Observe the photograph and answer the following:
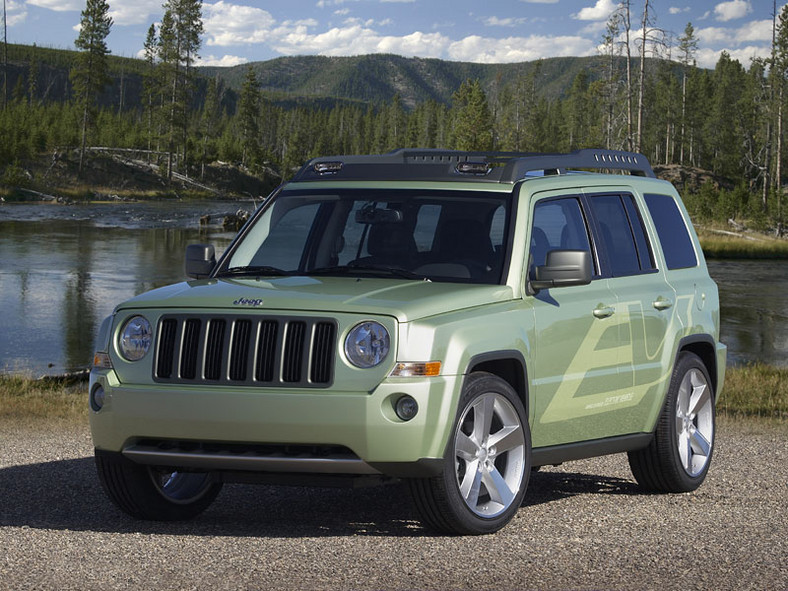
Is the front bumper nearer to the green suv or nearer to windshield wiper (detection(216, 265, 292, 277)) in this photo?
the green suv

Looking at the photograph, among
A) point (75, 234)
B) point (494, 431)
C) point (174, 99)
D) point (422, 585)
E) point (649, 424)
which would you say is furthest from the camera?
point (174, 99)

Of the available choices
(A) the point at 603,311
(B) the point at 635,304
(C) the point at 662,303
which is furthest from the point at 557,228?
(C) the point at 662,303

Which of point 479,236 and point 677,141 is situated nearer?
point 479,236

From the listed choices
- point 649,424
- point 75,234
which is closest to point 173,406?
point 649,424

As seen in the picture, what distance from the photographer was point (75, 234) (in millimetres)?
59594

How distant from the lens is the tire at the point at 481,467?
6.31m

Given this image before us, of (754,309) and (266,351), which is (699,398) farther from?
(754,309)

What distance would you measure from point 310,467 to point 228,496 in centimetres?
227

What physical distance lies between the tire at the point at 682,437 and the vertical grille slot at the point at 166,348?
339 centimetres

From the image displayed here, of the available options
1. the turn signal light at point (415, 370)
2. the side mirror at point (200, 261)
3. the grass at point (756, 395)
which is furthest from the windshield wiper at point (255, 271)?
the grass at point (756, 395)

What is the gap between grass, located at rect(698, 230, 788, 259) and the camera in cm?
5781

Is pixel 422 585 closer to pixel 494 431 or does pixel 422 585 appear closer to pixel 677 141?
pixel 494 431

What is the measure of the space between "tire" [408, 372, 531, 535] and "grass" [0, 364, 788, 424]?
22.2 ft

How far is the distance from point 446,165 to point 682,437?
2550mm
